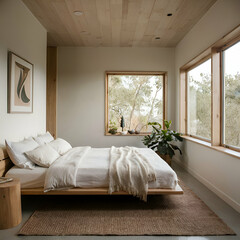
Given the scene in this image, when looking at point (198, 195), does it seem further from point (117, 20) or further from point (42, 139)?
point (117, 20)

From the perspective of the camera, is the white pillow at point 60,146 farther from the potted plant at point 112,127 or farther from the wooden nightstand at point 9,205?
the potted plant at point 112,127

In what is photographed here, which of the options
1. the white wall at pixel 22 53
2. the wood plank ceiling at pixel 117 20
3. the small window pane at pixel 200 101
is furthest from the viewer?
the small window pane at pixel 200 101

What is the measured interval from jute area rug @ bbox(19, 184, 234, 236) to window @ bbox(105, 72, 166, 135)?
304 cm

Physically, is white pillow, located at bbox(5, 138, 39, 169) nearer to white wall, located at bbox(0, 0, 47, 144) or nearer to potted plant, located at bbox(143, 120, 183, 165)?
white wall, located at bbox(0, 0, 47, 144)

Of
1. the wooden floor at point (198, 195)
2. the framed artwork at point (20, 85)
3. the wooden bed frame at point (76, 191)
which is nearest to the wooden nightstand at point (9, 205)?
the wooden floor at point (198, 195)

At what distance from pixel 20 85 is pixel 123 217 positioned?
2.40 metres

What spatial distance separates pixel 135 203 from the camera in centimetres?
313

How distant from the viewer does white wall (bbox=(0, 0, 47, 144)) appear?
10.3 feet

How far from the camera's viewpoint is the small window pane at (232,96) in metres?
3.27

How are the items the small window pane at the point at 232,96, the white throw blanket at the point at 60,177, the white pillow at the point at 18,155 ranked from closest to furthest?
the white throw blanket at the point at 60,177 → the white pillow at the point at 18,155 → the small window pane at the point at 232,96

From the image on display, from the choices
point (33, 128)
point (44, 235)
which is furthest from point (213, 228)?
point (33, 128)

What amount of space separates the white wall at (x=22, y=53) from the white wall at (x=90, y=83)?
128 centimetres

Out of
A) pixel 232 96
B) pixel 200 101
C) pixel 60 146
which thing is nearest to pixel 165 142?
pixel 200 101

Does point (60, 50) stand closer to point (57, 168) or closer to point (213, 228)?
point (57, 168)
